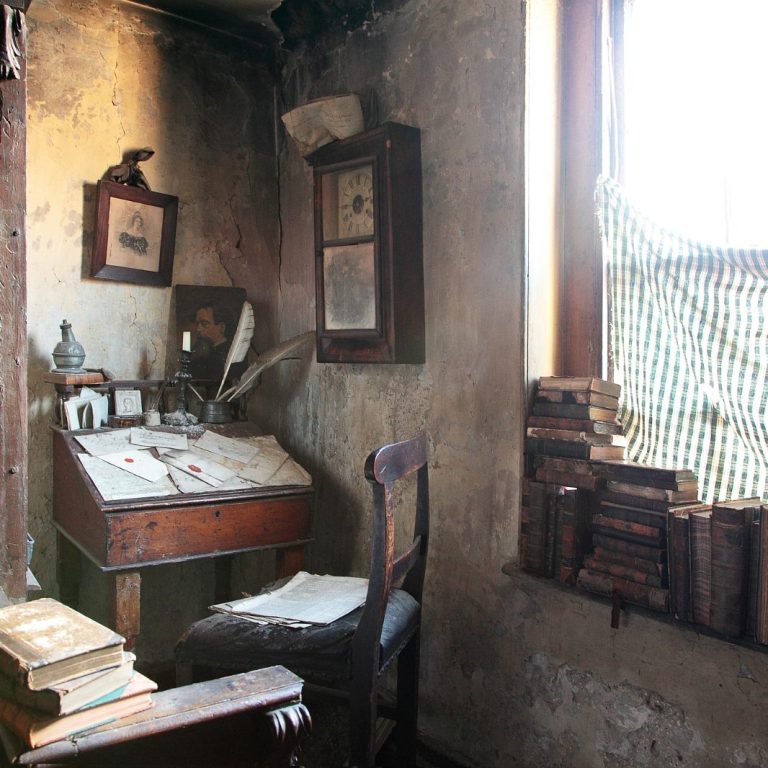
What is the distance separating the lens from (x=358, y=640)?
202 cm

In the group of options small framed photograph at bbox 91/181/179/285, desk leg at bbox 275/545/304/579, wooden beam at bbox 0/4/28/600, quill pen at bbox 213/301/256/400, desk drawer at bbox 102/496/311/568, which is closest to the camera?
wooden beam at bbox 0/4/28/600

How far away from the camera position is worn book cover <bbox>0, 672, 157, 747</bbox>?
1101mm

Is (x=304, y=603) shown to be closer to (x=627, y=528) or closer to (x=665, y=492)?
(x=627, y=528)

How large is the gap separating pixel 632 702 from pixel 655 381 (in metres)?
0.98

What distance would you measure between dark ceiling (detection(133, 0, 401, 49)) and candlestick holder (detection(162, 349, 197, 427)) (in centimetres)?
163

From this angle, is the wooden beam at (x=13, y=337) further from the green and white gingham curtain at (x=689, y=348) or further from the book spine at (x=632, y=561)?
the green and white gingham curtain at (x=689, y=348)

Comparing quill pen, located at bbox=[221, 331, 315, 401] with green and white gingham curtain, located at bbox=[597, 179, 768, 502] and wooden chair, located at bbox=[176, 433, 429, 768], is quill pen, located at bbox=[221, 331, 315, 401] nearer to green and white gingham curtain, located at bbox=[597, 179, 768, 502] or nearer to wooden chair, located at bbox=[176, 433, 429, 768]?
wooden chair, located at bbox=[176, 433, 429, 768]

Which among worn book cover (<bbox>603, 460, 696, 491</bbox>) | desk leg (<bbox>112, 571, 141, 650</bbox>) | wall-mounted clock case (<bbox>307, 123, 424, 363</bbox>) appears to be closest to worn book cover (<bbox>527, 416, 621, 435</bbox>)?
worn book cover (<bbox>603, 460, 696, 491</bbox>)

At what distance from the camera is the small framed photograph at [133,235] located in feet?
10.7

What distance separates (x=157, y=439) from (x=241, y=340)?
65 centimetres

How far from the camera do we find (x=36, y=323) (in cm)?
313

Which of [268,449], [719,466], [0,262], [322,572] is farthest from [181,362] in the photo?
[719,466]

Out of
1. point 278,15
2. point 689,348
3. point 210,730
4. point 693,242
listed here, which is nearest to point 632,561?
point 689,348

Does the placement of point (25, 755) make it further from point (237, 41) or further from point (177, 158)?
point (237, 41)
